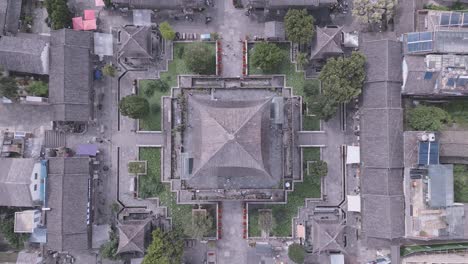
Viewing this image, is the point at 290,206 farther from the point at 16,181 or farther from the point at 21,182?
the point at 16,181

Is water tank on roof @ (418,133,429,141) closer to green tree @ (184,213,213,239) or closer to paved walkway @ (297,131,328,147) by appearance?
paved walkway @ (297,131,328,147)

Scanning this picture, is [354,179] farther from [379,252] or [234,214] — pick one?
[234,214]

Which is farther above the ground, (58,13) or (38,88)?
(58,13)

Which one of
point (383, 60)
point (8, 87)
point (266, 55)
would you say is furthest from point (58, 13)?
point (383, 60)

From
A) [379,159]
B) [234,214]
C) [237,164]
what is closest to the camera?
[237,164]

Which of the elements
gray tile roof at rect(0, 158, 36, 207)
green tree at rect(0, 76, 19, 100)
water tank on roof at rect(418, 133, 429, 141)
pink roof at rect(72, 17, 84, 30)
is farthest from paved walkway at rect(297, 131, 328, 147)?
green tree at rect(0, 76, 19, 100)

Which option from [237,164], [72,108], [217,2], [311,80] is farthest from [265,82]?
[72,108]
